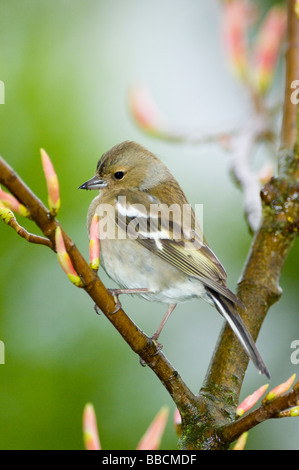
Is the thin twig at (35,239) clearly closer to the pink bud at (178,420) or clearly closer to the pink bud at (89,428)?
the pink bud at (89,428)

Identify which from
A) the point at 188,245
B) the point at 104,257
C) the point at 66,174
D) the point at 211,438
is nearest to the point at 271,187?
the point at 188,245

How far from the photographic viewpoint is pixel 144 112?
152 inches

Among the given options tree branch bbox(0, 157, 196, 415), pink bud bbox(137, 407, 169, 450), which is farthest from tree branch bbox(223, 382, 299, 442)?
pink bud bbox(137, 407, 169, 450)

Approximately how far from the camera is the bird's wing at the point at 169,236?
2960mm

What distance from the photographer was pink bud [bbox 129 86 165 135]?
381cm

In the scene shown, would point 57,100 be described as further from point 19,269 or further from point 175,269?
point 175,269

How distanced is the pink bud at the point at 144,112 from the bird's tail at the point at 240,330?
57.5 inches

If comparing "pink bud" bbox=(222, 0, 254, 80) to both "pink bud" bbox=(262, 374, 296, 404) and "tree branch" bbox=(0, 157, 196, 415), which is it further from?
"pink bud" bbox=(262, 374, 296, 404)

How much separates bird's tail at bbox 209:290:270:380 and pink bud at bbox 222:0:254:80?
163 centimetres

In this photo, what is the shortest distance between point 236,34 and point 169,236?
1390 millimetres

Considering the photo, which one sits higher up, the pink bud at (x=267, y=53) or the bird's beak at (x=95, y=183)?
the pink bud at (x=267, y=53)

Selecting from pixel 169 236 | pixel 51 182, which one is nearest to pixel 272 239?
pixel 169 236

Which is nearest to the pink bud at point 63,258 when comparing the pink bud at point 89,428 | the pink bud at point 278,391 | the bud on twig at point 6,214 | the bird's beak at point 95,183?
the bud on twig at point 6,214

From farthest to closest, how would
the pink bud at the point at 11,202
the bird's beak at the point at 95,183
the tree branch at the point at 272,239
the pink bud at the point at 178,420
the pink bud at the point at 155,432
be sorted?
1. the bird's beak at the point at 95,183
2. the tree branch at the point at 272,239
3. the pink bud at the point at 178,420
4. the pink bud at the point at 11,202
5. the pink bud at the point at 155,432
